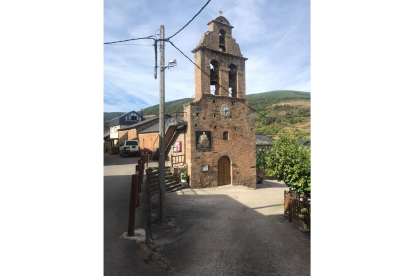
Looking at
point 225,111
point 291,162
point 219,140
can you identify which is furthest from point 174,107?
point 291,162

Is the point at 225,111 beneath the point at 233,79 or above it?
beneath

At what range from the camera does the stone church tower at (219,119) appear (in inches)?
511

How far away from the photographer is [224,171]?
14.0 m

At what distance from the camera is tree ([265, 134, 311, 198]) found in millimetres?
6473

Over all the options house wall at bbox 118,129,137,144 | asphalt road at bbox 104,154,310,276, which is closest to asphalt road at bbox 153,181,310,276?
asphalt road at bbox 104,154,310,276

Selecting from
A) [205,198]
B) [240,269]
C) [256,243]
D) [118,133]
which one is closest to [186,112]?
[205,198]

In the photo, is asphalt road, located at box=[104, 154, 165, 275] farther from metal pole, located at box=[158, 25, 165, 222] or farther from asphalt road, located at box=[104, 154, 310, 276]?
metal pole, located at box=[158, 25, 165, 222]

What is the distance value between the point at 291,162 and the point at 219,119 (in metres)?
7.50

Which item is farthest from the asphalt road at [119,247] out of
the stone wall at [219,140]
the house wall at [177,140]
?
the house wall at [177,140]

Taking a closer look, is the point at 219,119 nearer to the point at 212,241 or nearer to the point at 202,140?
the point at 202,140

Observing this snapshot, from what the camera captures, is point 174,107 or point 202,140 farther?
point 174,107

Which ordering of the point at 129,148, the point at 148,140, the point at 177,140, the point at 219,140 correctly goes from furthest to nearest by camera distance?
the point at 148,140 < the point at 129,148 < the point at 177,140 < the point at 219,140

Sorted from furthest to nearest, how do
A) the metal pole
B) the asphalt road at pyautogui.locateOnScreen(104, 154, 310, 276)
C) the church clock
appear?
1. the church clock
2. the metal pole
3. the asphalt road at pyautogui.locateOnScreen(104, 154, 310, 276)

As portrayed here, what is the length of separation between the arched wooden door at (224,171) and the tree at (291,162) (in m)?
6.52
